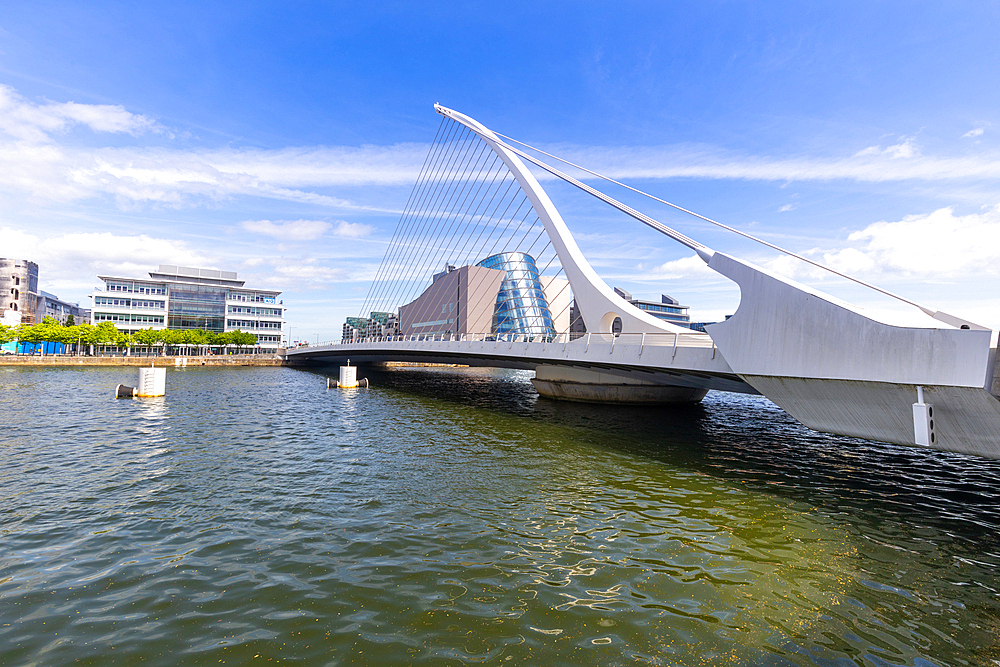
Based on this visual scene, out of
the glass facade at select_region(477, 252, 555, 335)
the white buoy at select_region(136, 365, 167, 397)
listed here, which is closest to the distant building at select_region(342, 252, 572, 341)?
the glass facade at select_region(477, 252, 555, 335)

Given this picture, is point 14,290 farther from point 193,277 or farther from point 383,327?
point 383,327

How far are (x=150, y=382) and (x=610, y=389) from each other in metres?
30.0

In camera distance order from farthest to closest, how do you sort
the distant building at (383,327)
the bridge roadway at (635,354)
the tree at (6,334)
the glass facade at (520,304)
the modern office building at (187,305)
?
the modern office building at (187,305)
the distant building at (383,327)
the tree at (6,334)
the glass facade at (520,304)
the bridge roadway at (635,354)

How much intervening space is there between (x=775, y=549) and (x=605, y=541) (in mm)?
3237

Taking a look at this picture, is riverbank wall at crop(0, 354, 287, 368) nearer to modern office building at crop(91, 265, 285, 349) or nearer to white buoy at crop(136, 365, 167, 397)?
modern office building at crop(91, 265, 285, 349)

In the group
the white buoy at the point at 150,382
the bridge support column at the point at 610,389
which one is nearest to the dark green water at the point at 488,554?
the bridge support column at the point at 610,389

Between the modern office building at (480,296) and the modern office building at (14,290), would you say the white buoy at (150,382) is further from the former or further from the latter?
the modern office building at (14,290)

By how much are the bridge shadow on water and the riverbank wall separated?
63.8 m

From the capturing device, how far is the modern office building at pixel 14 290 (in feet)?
355

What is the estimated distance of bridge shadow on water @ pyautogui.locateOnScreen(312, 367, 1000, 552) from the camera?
11.3 m

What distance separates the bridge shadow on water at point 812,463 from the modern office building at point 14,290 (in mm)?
141337

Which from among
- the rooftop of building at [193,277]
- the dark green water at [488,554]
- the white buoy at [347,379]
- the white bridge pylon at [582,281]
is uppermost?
the rooftop of building at [193,277]

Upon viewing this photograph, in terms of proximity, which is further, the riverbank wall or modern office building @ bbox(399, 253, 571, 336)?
modern office building @ bbox(399, 253, 571, 336)

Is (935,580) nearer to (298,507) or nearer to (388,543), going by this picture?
(388,543)
